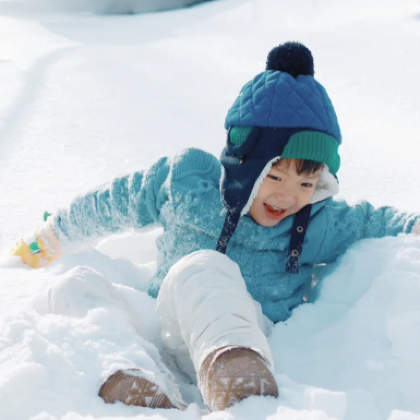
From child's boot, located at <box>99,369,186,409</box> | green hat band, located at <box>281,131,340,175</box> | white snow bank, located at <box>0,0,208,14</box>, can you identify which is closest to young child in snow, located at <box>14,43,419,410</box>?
green hat band, located at <box>281,131,340,175</box>

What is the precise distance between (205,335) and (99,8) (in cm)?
621

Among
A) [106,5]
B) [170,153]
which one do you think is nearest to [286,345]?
[170,153]

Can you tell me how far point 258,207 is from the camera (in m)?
1.30

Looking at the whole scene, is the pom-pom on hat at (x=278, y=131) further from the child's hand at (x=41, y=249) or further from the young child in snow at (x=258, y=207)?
the child's hand at (x=41, y=249)

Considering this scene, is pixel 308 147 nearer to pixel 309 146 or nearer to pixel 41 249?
pixel 309 146

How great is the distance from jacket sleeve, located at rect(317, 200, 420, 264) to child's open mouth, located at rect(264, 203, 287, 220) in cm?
14

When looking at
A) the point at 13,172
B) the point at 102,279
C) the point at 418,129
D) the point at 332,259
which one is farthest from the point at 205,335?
the point at 418,129

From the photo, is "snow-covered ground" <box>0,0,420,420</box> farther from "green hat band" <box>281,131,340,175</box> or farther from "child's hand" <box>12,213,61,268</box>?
"green hat band" <box>281,131,340,175</box>

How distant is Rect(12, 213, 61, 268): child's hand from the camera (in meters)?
1.53

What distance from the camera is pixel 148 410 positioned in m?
0.85

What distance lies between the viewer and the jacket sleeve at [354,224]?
4.50ft

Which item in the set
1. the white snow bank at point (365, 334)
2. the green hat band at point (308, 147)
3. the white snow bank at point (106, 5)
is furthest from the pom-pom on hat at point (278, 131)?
the white snow bank at point (106, 5)

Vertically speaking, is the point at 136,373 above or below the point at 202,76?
below

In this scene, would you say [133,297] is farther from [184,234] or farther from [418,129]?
[418,129]
